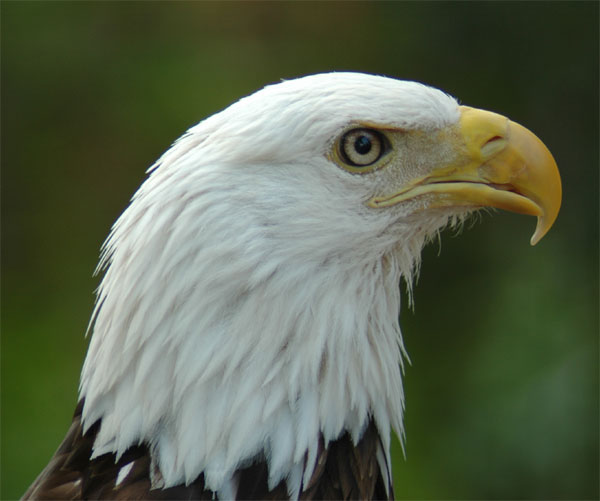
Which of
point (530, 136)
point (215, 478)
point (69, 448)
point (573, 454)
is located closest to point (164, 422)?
point (215, 478)

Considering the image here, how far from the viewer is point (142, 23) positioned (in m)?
5.21

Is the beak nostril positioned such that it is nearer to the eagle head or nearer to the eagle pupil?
the eagle head

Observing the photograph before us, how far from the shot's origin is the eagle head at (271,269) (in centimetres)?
162

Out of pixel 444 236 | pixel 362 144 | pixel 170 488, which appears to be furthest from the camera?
pixel 444 236

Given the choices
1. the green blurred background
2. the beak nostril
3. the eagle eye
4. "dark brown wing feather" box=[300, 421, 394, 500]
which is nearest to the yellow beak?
the beak nostril

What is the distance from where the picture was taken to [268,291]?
5.39 ft

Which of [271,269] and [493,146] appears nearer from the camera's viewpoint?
[271,269]

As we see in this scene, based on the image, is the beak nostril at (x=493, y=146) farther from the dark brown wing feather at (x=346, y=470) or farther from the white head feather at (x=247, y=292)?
the dark brown wing feather at (x=346, y=470)

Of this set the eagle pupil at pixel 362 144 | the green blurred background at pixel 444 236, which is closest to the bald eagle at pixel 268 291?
the eagle pupil at pixel 362 144

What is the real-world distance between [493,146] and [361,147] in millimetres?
315

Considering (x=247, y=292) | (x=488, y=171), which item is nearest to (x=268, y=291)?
(x=247, y=292)

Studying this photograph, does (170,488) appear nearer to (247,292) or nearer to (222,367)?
(222,367)

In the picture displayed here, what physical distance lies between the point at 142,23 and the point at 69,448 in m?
3.96

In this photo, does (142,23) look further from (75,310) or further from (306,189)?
(306,189)
